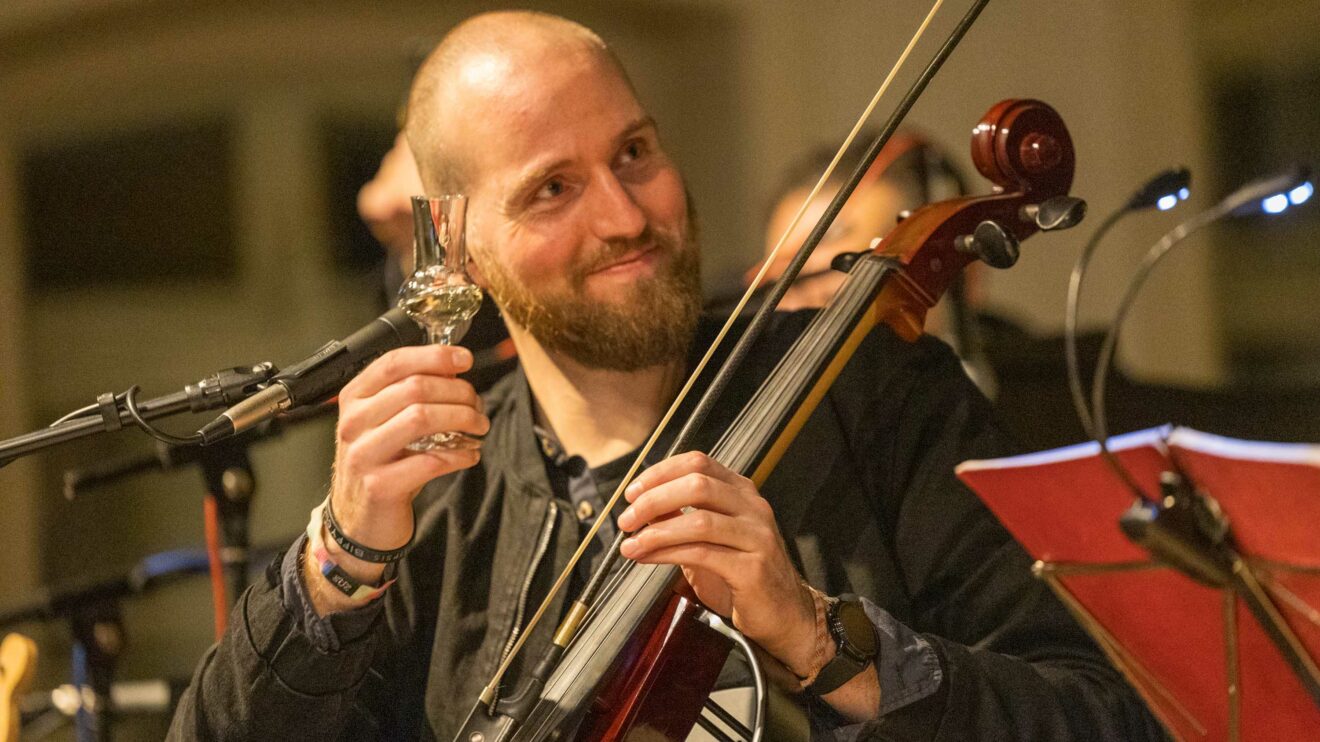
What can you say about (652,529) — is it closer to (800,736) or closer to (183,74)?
(800,736)

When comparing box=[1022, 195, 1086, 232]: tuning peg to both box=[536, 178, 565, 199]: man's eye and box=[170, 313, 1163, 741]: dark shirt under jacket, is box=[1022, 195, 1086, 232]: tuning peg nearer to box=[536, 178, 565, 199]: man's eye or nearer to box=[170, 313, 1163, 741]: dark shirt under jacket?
box=[170, 313, 1163, 741]: dark shirt under jacket

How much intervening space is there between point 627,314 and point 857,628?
0.59m

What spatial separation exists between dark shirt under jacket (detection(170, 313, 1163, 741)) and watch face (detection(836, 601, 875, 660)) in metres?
0.03

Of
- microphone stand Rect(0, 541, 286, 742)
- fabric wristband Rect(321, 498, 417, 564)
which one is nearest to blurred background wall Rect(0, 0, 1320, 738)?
microphone stand Rect(0, 541, 286, 742)

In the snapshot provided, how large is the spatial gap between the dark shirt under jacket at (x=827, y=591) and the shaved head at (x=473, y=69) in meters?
0.35

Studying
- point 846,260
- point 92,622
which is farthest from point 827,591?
point 92,622

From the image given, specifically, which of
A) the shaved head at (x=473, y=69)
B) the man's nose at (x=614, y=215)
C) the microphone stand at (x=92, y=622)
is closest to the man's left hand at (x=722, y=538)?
the man's nose at (x=614, y=215)

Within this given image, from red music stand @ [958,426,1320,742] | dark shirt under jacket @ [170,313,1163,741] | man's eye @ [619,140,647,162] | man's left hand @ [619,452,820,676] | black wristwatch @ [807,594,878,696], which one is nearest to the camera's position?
red music stand @ [958,426,1320,742]

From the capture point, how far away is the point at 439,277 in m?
1.43

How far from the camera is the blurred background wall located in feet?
14.8

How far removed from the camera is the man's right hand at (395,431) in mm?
1401

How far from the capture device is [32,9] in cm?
434

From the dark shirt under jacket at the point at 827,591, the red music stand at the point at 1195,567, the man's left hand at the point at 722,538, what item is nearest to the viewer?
the red music stand at the point at 1195,567

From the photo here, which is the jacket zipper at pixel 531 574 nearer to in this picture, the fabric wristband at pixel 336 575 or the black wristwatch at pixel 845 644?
the fabric wristband at pixel 336 575
